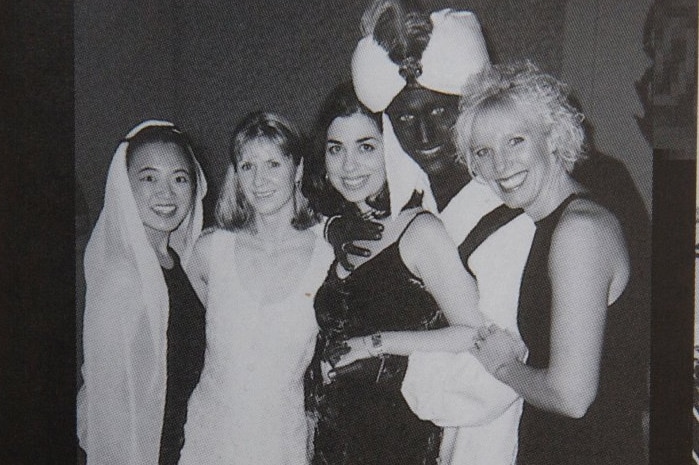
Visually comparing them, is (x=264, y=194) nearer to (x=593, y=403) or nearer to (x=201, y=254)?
(x=201, y=254)

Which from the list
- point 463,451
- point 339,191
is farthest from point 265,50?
point 463,451

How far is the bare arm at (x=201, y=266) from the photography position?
180 centimetres

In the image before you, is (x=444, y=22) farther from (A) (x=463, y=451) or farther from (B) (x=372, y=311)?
(A) (x=463, y=451)

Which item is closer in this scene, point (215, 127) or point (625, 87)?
point (625, 87)

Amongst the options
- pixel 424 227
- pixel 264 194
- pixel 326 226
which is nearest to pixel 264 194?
pixel 264 194

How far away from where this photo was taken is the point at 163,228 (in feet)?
5.98

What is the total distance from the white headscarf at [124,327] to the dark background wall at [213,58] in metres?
0.06

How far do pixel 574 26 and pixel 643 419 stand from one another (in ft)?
2.75

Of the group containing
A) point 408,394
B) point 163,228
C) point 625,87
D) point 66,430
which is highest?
point 625,87

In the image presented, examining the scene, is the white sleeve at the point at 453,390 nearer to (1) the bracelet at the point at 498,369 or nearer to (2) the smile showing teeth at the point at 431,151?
(1) the bracelet at the point at 498,369

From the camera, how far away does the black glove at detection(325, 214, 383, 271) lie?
5.57 feet

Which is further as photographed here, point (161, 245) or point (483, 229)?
point (161, 245)

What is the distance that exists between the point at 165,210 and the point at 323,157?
391mm

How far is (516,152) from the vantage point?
1.64 meters
